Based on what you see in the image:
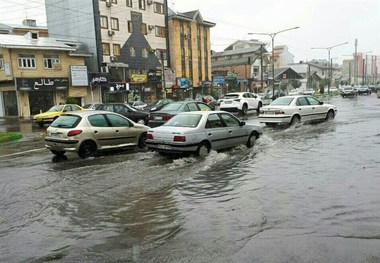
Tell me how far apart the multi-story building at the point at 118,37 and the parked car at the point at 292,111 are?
26117 mm

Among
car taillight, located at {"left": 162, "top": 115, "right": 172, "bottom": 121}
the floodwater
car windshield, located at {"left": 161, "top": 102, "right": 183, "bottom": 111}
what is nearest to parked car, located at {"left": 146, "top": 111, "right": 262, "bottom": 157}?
the floodwater

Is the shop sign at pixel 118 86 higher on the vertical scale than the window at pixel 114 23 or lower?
lower

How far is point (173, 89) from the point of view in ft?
170

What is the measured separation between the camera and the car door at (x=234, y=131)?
12195 millimetres

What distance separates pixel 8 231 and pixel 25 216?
73 centimetres

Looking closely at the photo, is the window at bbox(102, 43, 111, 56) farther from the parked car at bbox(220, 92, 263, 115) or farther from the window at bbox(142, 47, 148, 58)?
the parked car at bbox(220, 92, 263, 115)

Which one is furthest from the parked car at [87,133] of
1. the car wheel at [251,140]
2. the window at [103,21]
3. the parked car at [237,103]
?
the window at [103,21]

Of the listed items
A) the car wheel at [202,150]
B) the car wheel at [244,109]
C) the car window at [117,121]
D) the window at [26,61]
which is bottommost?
the car wheel at [244,109]

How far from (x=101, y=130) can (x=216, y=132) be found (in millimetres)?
3561

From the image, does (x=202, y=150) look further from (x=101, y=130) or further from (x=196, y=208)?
(x=196, y=208)

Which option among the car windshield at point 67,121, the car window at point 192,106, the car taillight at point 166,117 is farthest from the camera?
the car window at point 192,106

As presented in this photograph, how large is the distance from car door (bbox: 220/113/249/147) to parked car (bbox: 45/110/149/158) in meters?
3.22

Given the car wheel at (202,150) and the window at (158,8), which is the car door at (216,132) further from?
the window at (158,8)

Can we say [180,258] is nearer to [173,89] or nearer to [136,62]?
[136,62]
